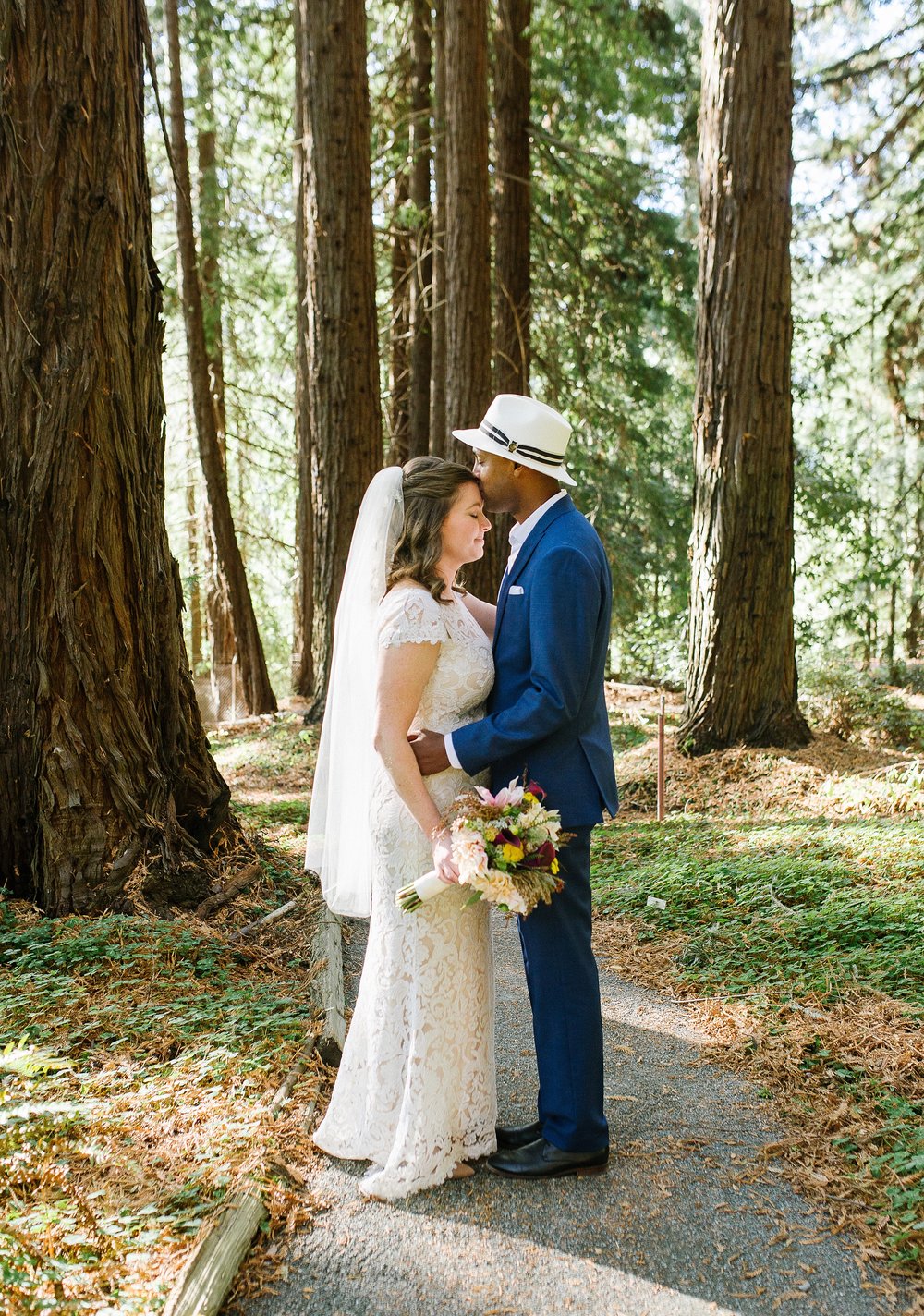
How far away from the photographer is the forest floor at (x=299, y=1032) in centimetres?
295

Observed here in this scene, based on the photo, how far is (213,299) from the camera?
51.2 feet

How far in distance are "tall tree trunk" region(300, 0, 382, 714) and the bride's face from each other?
7.70 metres

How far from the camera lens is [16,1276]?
7.91 ft

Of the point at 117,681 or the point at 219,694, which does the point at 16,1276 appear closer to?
the point at 117,681

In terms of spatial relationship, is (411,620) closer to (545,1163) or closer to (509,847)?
(509,847)

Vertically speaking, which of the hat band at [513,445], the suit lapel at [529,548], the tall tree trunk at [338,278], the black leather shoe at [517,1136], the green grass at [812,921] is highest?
the tall tree trunk at [338,278]

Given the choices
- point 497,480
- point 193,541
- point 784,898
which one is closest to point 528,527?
point 497,480

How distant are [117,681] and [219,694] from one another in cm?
1065

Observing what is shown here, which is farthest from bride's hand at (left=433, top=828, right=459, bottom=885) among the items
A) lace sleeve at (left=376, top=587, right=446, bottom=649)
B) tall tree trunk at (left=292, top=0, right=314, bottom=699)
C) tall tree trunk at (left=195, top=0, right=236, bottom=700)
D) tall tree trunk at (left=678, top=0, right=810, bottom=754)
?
tall tree trunk at (left=195, top=0, right=236, bottom=700)

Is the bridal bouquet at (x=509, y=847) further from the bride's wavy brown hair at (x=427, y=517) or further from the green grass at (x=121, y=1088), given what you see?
the green grass at (x=121, y=1088)

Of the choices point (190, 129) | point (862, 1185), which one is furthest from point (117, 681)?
point (190, 129)

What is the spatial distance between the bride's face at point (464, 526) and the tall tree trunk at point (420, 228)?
10.9m

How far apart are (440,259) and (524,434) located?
35.4 ft

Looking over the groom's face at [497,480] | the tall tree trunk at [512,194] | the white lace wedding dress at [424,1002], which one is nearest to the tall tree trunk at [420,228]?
the tall tree trunk at [512,194]
